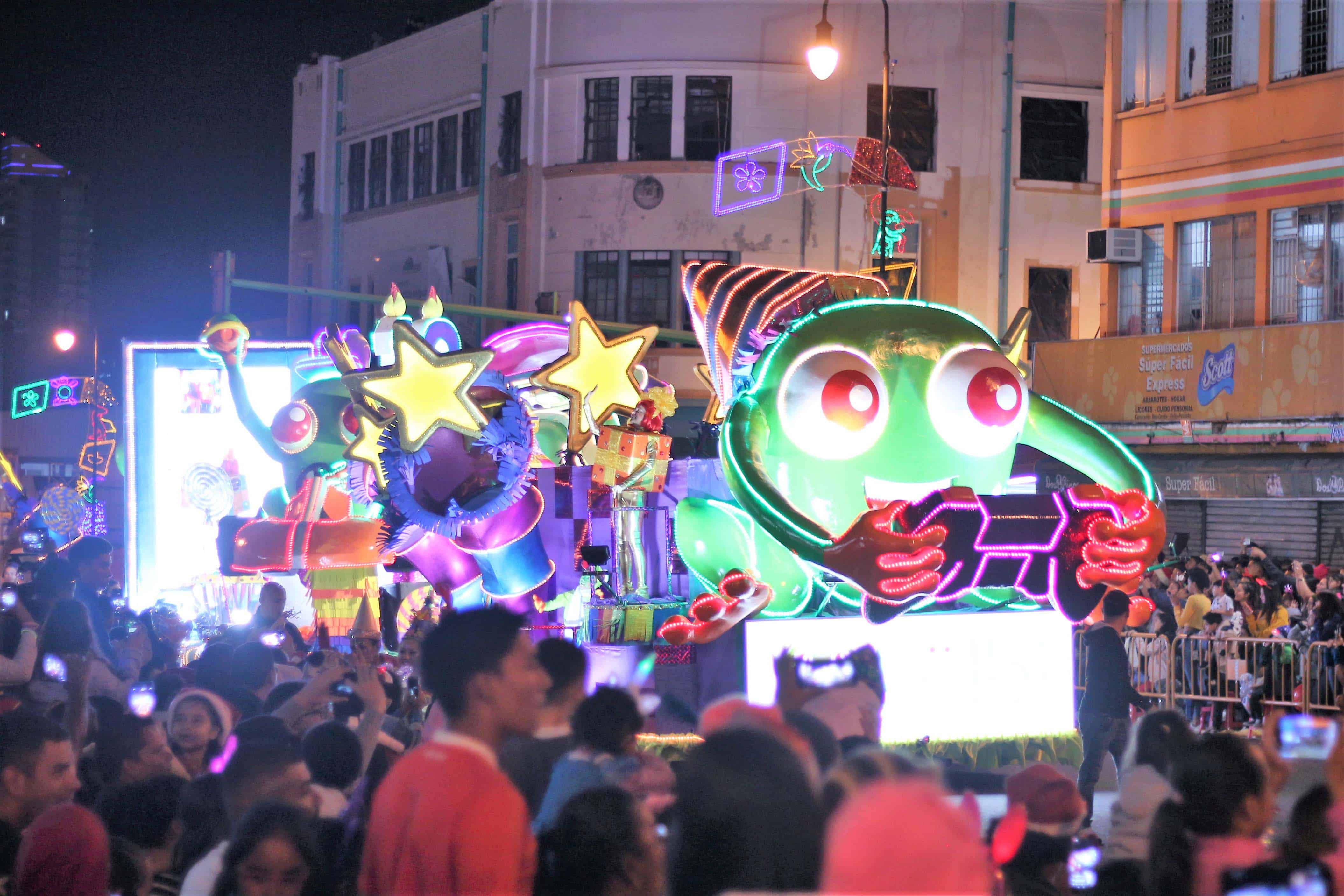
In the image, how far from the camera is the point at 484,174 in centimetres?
3291

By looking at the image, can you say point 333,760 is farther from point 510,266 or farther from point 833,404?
point 510,266

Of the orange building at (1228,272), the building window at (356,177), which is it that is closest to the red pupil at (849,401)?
the orange building at (1228,272)

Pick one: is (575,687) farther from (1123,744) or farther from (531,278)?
(531,278)

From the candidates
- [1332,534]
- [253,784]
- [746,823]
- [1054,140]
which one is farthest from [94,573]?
[1054,140]

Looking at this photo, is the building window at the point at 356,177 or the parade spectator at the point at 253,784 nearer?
the parade spectator at the point at 253,784

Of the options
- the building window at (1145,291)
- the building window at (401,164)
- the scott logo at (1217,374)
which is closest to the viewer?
the scott logo at (1217,374)

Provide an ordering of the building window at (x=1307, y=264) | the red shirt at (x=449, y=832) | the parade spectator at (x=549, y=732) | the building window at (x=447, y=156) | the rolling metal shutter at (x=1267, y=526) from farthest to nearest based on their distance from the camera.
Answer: the building window at (x=447, y=156) → the rolling metal shutter at (x=1267, y=526) → the building window at (x=1307, y=264) → the parade spectator at (x=549, y=732) → the red shirt at (x=449, y=832)

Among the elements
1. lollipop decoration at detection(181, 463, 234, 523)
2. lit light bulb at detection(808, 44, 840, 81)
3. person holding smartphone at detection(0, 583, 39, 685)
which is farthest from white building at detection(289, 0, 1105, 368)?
person holding smartphone at detection(0, 583, 39, 685)

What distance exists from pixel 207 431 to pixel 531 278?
10.9 metres

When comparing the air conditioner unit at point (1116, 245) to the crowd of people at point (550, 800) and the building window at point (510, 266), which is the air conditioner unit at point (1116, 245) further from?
the crowd of people at point (550, 800)

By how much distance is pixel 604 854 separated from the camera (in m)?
4.09

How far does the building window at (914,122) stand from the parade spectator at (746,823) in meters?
27.8

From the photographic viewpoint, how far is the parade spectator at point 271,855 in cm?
439

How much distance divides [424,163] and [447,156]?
906mm
